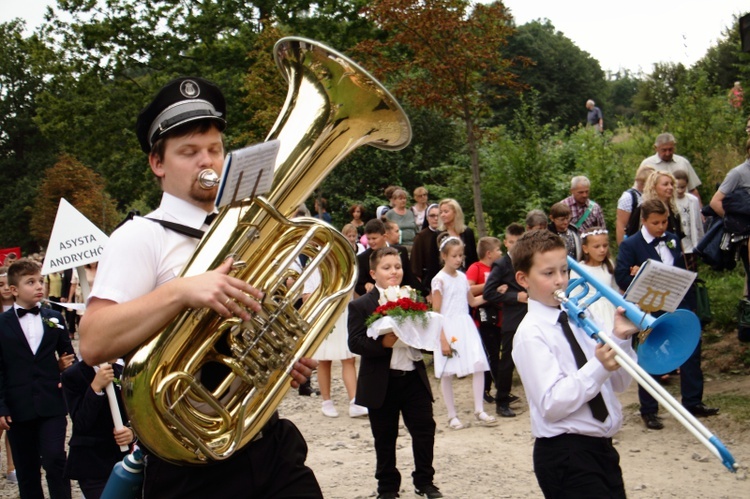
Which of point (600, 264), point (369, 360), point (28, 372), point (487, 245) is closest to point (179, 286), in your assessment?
point (369, 360)

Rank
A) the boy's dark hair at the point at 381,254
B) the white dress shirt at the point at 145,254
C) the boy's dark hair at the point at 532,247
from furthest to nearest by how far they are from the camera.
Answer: the boy's dark hair at the point at 381,254 < the boy's dark hair at the point at 532,247 < the white dress shirt at the point at 145,254

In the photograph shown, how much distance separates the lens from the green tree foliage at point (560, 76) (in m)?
44.2

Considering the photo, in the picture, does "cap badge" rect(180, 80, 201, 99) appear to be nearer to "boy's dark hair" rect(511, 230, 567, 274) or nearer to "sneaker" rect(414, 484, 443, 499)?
"boy's dark hair" rect(511, 230, 567, 274)

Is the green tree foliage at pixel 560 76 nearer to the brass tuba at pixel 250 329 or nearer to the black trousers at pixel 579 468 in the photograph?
the black trousers at pixel 579 468

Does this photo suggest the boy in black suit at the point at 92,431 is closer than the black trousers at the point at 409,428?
Yes

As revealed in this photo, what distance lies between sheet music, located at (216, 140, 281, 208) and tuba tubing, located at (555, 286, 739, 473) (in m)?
1.59

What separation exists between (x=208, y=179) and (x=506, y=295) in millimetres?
6051

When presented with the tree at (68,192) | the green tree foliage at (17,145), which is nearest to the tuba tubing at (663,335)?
the tree at (68,192)

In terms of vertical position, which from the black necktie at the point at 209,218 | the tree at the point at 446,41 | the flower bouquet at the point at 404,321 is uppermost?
the tree at the point at 446,41

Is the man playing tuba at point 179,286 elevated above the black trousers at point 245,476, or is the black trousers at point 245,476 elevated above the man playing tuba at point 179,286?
the man playing tuba at point 179,286

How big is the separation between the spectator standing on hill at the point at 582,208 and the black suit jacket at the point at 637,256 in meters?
2.14

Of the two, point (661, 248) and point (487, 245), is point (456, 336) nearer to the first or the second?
point (487, 245)

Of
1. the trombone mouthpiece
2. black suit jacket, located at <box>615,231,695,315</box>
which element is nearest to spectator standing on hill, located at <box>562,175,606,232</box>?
black suit jacket, located at <box>615,231,695,315</box>

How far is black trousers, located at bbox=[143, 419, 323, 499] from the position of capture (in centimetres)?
296
